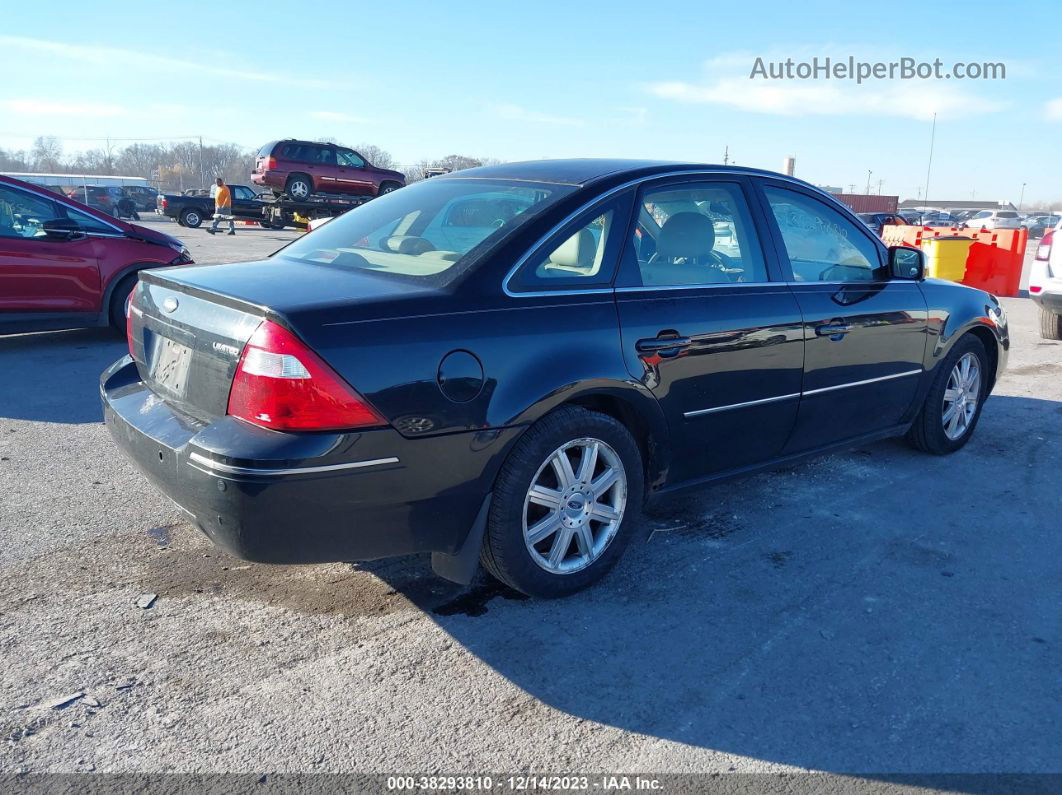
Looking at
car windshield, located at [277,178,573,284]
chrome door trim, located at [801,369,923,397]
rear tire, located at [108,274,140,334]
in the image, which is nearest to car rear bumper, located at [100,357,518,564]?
car windshield, located at [277,178,573,284]

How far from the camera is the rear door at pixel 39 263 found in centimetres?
742

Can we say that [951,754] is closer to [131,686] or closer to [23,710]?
[131,686]

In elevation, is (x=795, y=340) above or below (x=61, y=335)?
above

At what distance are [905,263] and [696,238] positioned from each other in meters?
1.67

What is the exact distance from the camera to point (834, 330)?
4.22 meters

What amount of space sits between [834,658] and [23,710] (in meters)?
2.59

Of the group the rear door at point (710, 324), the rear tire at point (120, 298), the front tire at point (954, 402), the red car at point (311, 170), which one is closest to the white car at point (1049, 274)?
the front tire at point (954, 402)

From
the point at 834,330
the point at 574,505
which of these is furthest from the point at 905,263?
the point at 574,505

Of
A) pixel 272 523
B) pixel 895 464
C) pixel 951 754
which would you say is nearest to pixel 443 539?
pixel 272 523

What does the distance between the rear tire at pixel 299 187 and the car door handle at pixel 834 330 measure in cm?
2299

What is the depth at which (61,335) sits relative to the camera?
8.59 m

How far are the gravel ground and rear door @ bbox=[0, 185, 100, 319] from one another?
3.67 metres

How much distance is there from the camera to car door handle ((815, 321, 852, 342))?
4.15 metres

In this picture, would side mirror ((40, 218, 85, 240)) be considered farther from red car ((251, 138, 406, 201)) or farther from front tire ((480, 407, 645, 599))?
red car ((251, 138, 406, 201))
